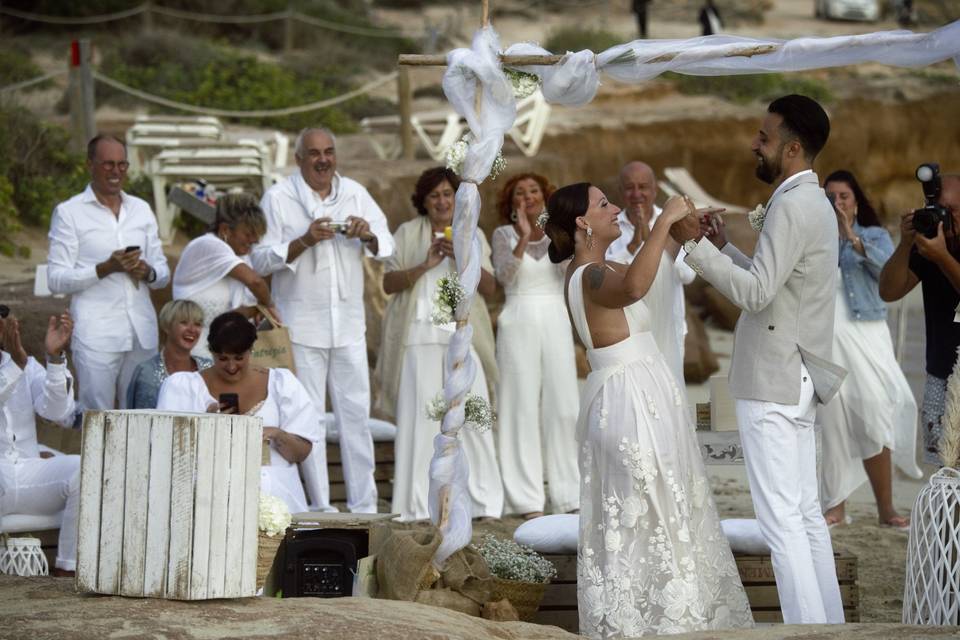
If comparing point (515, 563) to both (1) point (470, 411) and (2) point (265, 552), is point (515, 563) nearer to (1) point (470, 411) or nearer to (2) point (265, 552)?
(1) point (470, 411)

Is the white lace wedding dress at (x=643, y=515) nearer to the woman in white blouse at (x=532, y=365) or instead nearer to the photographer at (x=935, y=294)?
the photographer at (x=935, y=294)

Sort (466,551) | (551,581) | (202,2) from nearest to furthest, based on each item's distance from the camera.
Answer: (466,551)
(551,581)
(202,2)

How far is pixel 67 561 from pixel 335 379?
2.12 m

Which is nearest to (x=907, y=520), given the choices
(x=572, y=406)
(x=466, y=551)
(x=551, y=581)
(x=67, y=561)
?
(x=572, y=406)

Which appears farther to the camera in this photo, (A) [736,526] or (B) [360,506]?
(B) [360,506]

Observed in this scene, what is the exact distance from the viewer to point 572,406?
8.91 meters

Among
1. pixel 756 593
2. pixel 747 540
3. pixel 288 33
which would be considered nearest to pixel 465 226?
pixel 747 540

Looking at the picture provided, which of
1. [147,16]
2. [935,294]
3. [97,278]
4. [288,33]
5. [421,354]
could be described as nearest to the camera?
[935,294]

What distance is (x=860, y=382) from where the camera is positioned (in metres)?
8.52

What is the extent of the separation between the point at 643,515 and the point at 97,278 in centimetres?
383

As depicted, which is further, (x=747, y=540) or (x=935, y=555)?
(x=747, y=540)

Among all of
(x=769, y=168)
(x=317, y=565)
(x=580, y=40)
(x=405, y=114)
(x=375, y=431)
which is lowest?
(x=317, y=565)

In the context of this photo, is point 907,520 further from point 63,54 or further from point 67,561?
point 63,54

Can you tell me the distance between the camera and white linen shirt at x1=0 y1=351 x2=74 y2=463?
7141mm
